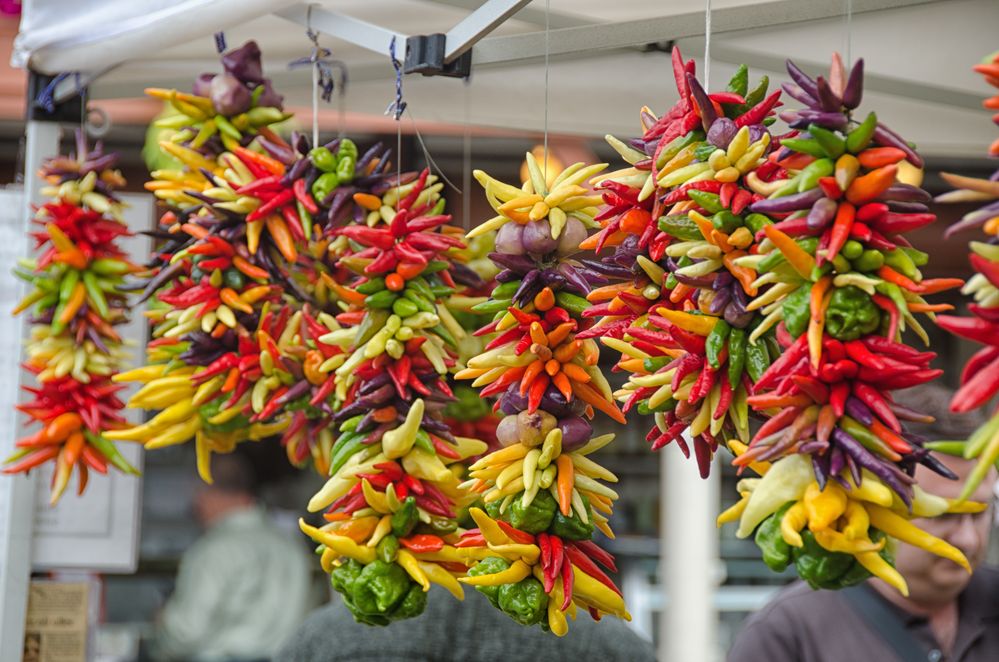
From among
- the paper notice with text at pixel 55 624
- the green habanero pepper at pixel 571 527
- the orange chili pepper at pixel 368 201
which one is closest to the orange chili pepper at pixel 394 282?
the orange chili pepper at pixel 368 201

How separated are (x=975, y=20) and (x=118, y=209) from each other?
1445 mm

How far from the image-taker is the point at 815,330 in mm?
988

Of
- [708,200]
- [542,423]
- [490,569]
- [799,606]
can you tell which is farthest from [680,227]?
[799,606]

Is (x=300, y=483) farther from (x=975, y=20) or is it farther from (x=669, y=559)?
(x=975, y=20)

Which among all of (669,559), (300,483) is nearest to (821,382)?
(669,559)

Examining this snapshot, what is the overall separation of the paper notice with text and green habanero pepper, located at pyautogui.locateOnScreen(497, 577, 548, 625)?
119 cm

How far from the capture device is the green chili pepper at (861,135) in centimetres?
100

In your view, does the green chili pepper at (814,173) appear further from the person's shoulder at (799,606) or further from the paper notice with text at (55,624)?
the paper notice with text at (55,624)

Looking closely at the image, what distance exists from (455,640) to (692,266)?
3.86 feet

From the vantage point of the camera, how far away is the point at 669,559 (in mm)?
4066

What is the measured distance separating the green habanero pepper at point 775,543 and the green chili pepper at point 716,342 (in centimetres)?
15

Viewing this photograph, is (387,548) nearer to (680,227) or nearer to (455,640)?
(680,227)

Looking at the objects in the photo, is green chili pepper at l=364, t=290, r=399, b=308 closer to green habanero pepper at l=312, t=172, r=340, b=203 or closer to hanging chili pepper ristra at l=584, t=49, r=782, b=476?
green habanero pepper at l=312, t=172, r=340, b=203

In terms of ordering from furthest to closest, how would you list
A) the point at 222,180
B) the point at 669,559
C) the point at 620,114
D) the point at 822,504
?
the point at 669,559, the point at 620,114, the point at 222,180, the point at 822,504
